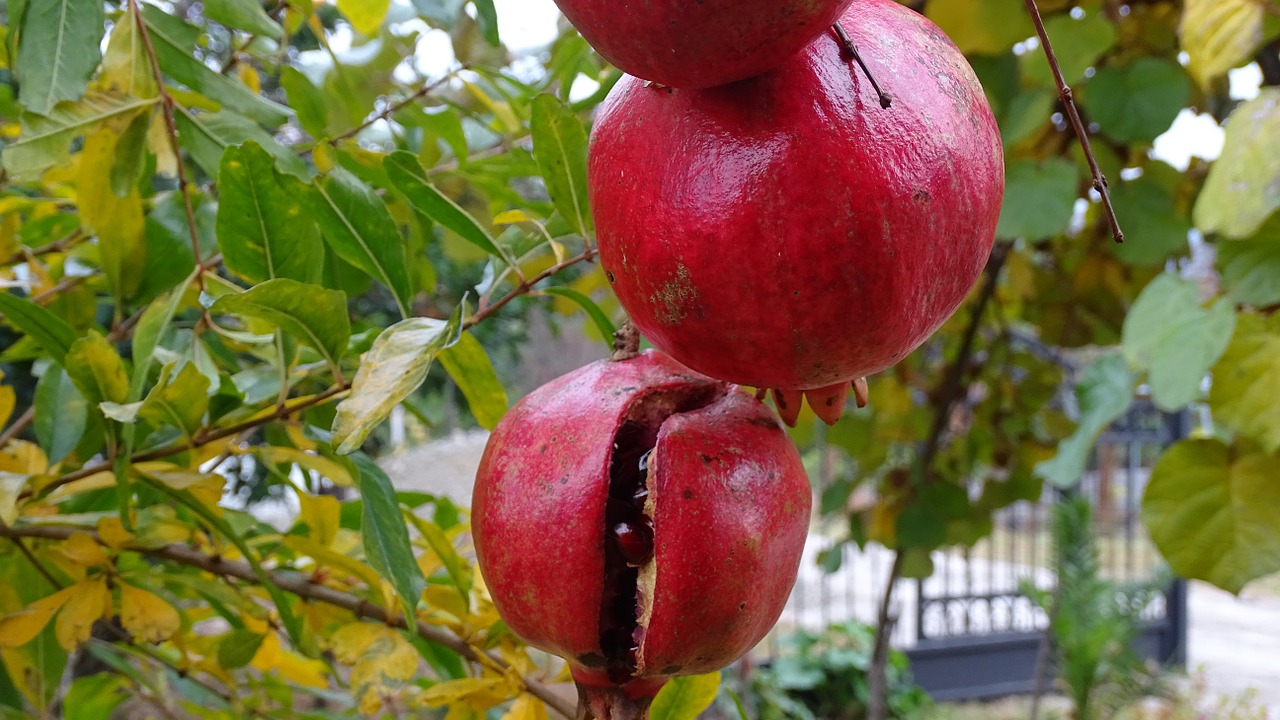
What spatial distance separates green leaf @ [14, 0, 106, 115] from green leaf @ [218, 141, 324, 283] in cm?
14

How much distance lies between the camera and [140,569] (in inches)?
29.4

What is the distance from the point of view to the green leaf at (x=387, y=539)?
470mm

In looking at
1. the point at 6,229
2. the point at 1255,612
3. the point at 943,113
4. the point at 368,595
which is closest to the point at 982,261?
the point at 943,113

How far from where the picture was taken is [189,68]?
0.66m

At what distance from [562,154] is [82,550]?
400 mm

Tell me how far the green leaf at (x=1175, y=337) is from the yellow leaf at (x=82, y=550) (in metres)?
0.88

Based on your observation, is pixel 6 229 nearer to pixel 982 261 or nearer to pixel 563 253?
pixel 563 253

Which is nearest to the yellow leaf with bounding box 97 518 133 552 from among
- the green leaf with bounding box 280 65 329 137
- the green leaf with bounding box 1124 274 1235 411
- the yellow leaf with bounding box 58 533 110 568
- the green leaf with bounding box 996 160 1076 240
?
the yellow leaf with bounding box 58 533 110 568

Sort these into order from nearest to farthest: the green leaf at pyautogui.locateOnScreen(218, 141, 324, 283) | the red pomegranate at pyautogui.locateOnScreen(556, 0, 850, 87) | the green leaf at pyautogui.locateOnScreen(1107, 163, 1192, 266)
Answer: the red pomegranate at pyautogui.locateOnScreen(556, 0, 850, 87), the green leaf at pyautogui.locateOnScreen(218, 141, 324, 283), the green leaf at pyautogui.locateOnScreen(1107, 163, 1192, 266)

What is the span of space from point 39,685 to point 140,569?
0.38ft

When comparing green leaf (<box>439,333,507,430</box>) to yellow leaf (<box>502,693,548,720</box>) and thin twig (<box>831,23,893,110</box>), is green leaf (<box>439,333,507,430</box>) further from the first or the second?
thin twig (<box>831,23,893,110</box>)

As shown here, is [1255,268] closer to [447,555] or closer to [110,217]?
[447,555]

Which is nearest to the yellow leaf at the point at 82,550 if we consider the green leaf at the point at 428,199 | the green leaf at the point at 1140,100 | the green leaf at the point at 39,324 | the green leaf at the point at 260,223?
the green leaf at the point at 39,324

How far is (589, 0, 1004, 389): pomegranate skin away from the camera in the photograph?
30cm
